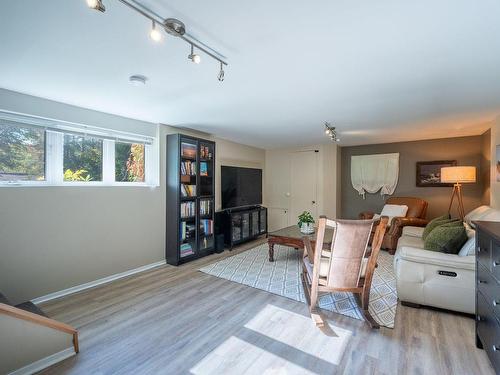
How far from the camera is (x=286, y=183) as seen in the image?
609 cm

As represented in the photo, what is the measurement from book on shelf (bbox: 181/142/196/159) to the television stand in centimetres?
124

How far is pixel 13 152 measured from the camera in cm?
242

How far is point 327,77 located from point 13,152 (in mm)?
3119

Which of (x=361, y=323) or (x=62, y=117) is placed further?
(x=62, y=117)

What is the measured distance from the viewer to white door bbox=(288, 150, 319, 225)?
5676 millimetres

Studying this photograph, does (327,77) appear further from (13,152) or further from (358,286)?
(13,152)

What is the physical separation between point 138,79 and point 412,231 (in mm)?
4334

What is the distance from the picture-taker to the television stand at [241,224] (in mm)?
4527

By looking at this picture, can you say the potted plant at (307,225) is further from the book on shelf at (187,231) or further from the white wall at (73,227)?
the white wall at (73,227)

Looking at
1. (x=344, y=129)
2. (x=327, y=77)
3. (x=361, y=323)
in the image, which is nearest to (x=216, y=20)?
(x=327, y=77)

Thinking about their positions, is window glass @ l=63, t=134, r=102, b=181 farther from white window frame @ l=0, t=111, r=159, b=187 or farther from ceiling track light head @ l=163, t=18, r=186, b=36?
ceiling track light head @ l=163, t=18, r=186, b=36

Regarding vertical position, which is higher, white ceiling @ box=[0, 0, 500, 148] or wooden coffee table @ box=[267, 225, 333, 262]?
white ceiling @ box=[0, 0, 500, 148]

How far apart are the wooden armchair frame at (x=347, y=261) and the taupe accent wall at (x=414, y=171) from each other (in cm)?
355

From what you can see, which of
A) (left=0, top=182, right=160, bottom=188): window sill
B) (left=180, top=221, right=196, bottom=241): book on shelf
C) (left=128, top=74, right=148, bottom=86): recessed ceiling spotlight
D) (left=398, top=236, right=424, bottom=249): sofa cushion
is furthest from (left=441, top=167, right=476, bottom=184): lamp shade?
(left=0, top=182, right=160, bottom=188): window sill
